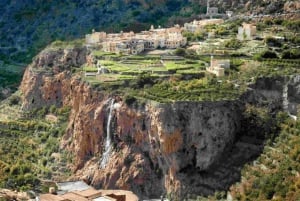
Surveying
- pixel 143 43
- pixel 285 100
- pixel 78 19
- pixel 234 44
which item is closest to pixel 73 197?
pixel 285 100

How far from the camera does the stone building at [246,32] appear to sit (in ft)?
223

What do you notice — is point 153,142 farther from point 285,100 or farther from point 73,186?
point 285,100

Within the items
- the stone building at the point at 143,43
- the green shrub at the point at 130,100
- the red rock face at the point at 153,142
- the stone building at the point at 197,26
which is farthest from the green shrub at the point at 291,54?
the stone building at the point at 197,26

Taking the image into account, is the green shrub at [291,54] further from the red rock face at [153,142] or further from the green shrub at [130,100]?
the green shrub at [130,100]

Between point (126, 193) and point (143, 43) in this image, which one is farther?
point (143, 43)

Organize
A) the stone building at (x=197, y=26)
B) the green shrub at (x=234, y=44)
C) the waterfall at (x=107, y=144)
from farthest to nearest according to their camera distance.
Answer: the stone building at (x=197, y=26)
the green shrub at (x=234, y=44)
the waterfall at (x=107, y=144)

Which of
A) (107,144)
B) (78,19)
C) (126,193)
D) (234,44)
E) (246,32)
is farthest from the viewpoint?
(78,19)

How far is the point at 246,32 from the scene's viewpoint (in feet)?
224

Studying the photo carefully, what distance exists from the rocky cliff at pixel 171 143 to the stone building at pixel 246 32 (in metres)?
14.3

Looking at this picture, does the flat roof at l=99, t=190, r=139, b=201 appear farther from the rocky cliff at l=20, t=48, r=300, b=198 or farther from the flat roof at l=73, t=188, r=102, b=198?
the rocky cliff at l=20, t=48, r=300, b=198

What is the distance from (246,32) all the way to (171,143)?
20.9 metres

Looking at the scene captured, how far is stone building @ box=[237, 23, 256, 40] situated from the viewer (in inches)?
2677

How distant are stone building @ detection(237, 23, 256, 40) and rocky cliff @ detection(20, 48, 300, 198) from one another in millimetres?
14323

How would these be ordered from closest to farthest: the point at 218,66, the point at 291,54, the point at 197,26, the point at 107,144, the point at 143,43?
the point at 107,144 → the point at 218,66 → the point at 291,54 → the point at 143,43 → the point at 197,26
